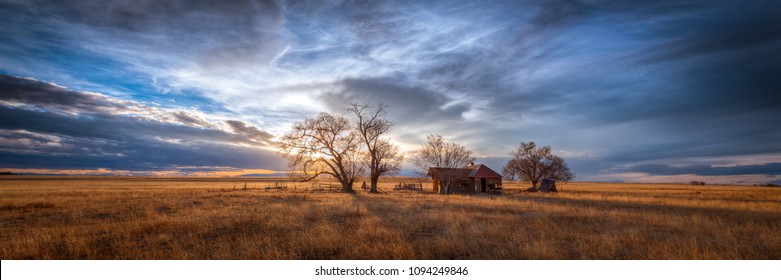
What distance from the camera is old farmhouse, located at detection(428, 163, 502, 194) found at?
4166 centimetres

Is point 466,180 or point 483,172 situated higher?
point 483,172

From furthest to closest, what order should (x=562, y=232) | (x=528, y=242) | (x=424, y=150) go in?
1. (x=424, y=150)
2. (x=562, y=232)
3. (x=528, y=242)

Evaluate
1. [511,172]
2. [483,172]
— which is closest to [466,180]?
[483,172]

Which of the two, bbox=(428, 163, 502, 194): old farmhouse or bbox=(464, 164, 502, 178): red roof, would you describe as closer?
bbox=(428, 163, 502, 194): old farmhouse

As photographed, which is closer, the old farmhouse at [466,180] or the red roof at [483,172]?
the old farmhouse at [466,180]

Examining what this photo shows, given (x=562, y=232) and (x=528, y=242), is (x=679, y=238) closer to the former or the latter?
(x=562, y=232)

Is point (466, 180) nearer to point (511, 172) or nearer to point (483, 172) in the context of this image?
point (483, 172)

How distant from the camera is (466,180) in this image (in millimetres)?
42281

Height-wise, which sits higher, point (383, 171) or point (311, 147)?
point (311, 147)

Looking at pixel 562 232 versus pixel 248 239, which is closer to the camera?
pixel 248 239

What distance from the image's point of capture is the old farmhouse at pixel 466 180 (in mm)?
41656

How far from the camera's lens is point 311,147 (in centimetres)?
4038

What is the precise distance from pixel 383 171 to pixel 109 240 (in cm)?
3438

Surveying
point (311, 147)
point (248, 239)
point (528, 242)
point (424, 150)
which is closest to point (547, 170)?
point (424, 150)
